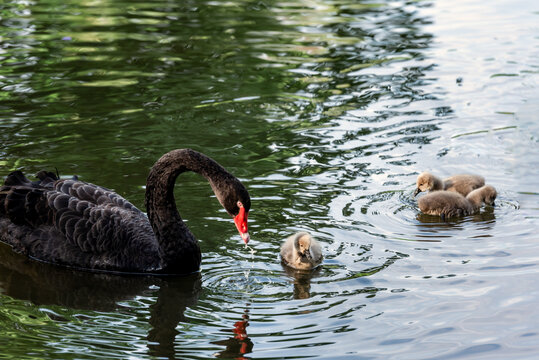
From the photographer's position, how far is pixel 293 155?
29.2 ft

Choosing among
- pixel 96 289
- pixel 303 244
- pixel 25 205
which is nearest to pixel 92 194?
pixel 25 205

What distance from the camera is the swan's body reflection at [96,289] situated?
630cm

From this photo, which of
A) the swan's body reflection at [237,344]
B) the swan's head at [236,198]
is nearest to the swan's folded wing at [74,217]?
the swan's head at [236,198]

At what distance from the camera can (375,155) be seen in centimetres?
887

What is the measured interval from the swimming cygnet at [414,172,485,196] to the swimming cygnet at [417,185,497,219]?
0.19 metres

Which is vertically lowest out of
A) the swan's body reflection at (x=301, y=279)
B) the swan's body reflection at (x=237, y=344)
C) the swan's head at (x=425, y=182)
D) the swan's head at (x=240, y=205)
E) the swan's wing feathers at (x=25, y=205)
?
the swan's body reflection at (x=301, y=279)

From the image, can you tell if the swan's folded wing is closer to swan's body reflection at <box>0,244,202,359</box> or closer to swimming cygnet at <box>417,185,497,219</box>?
swan's body reflection at <box>0,244,202,359</box>

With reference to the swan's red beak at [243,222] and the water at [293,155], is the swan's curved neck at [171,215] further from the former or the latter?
the swan's red beak at [243,222]

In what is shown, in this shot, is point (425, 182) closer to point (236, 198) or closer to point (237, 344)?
point (236, 198)

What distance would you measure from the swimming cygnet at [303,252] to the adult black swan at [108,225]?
27.5 inches

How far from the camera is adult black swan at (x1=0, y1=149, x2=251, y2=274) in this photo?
680cm

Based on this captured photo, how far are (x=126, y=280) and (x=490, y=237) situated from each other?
2879mm

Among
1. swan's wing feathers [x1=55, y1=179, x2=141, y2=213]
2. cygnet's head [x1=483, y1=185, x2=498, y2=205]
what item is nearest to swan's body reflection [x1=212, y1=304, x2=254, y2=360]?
swan's wing feathers [x1=55, y1=179, x2=141, y2=213]

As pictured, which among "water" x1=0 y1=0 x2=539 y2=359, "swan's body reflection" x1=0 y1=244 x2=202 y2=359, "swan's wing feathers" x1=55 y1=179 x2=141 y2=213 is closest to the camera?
"water" x1=0 y1=0 x2=539 y2=359
